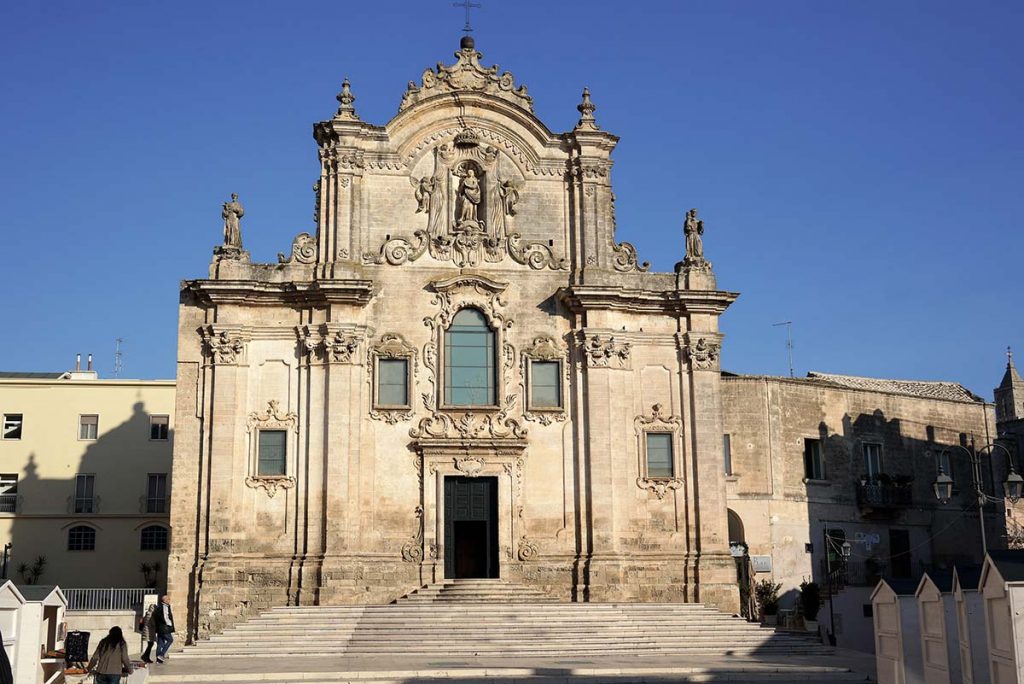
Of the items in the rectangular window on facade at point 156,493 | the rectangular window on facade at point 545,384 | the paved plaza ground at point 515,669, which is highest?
the rectangular window on facade at point 545,384

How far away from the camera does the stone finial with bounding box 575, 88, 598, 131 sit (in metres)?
33.9

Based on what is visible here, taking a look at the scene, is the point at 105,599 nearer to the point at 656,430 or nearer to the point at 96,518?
the point at 656,430

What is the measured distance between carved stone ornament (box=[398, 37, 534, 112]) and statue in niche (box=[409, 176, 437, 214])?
2105 mm

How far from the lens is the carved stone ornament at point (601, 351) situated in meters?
32.3

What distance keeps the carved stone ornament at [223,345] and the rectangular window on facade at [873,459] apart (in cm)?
2046

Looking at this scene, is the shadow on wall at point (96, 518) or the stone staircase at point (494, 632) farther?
the shadow on wall at point (96, 518)

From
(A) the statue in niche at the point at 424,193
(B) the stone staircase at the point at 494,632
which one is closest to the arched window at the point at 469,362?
(A) the statue in niche at the point at 424,193

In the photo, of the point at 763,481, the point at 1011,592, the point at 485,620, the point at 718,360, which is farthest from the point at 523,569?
the point at 1011,592

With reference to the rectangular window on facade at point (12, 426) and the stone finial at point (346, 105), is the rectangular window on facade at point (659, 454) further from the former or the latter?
the rectangular window on facade at point (12, 426)

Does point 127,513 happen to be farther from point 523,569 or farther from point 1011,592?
point 1011,592

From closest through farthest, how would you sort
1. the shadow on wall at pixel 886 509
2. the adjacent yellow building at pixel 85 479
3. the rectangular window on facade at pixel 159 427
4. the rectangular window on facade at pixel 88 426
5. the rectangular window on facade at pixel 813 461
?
the shadow on wall at pixel 886 509 → the rectangular window on facade at pixel 813 461 → the adjacent yellow building at pixel 85 479 → the rectangular window on facade at pixel 88 426 → the rectangular window on facade at pixel 159 427

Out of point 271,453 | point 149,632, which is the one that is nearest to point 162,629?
point 149,632

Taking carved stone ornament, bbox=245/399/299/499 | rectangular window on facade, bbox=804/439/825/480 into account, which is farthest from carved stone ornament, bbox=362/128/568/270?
rectangular window on facade, bbox=804/439/825/480

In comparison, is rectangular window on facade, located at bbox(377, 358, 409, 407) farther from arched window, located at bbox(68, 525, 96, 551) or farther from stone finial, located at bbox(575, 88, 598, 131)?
arched window, located at bbox(68, 525, 96, 551)
